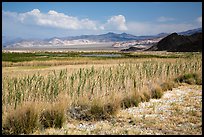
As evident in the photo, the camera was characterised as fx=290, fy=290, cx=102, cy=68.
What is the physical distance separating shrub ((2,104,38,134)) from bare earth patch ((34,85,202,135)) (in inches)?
9.7

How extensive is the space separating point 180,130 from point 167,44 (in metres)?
101

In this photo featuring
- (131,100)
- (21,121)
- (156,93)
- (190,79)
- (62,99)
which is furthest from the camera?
(190,79)

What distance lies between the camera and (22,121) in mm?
6578

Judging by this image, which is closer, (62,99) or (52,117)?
(52,117)

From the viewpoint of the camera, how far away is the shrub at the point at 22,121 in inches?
257

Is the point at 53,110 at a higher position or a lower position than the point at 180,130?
higher

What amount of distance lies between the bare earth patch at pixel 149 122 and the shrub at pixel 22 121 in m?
0.25

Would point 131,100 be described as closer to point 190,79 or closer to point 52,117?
point 52,117

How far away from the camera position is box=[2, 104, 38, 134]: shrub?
6516 millimetres

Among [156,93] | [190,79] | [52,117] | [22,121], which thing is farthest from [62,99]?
[190,79]

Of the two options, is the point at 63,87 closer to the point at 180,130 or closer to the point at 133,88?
the point at 133,88

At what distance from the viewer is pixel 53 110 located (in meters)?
7.20

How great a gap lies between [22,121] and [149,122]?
123 inches

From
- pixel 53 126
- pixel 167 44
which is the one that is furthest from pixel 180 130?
pixel 167 44
